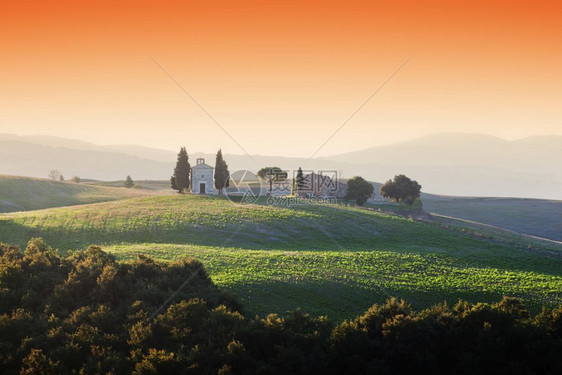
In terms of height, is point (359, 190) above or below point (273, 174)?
below

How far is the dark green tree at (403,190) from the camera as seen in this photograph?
97.0 metres

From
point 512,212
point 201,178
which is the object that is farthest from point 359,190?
point 512,212

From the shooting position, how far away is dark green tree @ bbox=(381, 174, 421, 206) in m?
97.0

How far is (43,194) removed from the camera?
294ft

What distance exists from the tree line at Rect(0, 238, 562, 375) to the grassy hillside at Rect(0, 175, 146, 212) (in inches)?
2671

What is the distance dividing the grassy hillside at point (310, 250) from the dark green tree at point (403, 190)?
34740mm

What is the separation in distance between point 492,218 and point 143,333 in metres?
107

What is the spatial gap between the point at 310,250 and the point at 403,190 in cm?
5920

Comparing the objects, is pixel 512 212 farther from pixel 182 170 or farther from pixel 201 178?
pixel 182 170

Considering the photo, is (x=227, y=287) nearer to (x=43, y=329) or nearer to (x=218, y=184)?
(x=43, y=329)

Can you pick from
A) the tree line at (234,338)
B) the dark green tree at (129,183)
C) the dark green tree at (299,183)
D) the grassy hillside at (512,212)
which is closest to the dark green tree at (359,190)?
the dark green tree at (299,183)

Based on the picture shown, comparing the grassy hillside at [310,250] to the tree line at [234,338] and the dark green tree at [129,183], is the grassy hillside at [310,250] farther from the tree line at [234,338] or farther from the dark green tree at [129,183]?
the dark green tree at [129,183]

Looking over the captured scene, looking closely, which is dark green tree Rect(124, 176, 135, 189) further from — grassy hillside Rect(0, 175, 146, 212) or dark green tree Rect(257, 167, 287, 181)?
dark green tree Rect(257, 167, 287, 181)

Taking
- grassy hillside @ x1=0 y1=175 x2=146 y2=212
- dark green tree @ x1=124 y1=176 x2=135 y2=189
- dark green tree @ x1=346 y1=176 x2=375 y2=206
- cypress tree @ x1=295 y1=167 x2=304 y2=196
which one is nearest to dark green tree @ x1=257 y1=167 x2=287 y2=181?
cypress tree @ x1=295 y1=167 x2=304 y2=196
